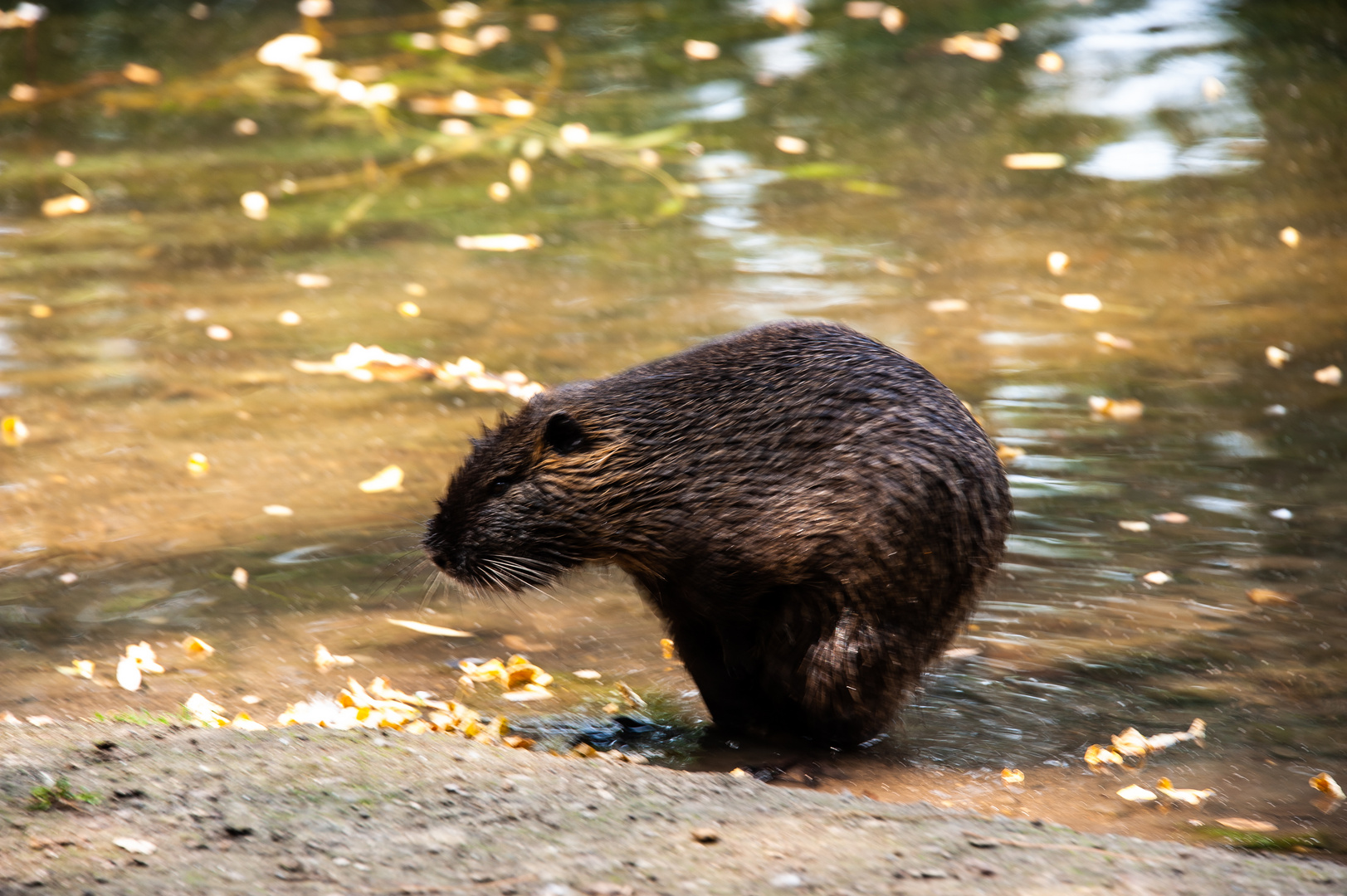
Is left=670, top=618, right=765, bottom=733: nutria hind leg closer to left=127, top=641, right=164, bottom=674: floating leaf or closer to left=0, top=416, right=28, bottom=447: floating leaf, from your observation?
left=127, top=641, right=164, bottom=674: floating leaf

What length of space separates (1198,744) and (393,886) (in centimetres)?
230

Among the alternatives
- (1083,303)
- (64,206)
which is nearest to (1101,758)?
Result: (1083,303)

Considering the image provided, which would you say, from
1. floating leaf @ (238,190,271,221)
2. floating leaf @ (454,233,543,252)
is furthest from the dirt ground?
floating leaf @ (238,190,271,221)

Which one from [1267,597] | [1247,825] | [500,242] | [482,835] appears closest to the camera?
[482,835]

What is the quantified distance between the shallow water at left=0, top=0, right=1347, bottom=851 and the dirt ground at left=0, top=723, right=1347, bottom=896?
65 centimetres

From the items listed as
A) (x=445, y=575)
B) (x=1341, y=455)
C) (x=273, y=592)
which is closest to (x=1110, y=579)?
(x=1341, y=455)

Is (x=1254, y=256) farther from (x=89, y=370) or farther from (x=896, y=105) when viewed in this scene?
(x=89, y=370)

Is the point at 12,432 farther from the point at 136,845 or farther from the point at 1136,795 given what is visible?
the point at 1136,795

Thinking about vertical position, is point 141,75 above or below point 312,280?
above

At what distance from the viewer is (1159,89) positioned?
35.8 ft

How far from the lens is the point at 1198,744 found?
3842 millimetres

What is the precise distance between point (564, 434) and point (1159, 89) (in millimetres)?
8629

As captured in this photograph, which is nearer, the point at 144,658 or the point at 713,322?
the point at 144,658

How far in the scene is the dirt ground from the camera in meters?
2.59
